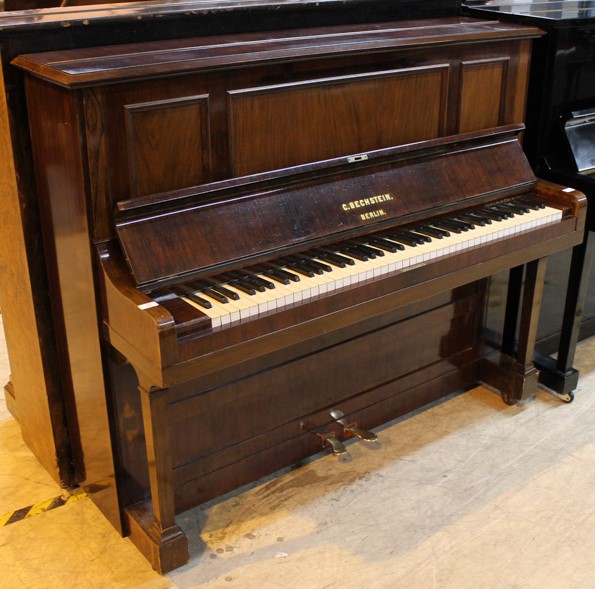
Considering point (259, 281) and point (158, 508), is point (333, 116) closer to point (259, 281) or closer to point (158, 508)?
point (259, 281)

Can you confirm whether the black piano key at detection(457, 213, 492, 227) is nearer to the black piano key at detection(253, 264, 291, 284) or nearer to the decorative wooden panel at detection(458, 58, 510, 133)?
the decorative wooden panel at detection(458, 58, 510, 133)

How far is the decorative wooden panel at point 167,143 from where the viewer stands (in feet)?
7.02

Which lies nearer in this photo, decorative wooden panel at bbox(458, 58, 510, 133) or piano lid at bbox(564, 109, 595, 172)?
decorative wooden panel at bbox(458, 58, 510, 133)

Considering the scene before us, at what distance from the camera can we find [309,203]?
2.46 meters

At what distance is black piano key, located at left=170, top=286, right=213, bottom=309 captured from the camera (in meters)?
2.12

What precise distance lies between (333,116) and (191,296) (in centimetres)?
73

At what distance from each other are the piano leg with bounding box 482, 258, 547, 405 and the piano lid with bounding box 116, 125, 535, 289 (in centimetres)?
36

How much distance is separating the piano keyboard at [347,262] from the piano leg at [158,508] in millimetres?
293

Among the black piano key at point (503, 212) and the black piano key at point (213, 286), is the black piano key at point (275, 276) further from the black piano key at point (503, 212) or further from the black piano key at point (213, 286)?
the black piano key at point (503, 212)

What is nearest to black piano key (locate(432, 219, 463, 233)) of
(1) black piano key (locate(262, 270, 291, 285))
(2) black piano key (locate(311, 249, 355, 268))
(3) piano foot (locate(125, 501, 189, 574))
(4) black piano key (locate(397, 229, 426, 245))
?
(4) black piano key (locate(397, 229, 426, 245))

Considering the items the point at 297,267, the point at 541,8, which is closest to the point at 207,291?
the point at 297,267

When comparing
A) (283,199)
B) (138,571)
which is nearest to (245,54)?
(283,199)

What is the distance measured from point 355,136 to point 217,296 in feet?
2.41

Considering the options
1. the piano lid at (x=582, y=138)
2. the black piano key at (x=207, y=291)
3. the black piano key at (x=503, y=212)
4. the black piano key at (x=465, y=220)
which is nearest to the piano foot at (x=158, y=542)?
the black piano key at (x=207, y=291)
